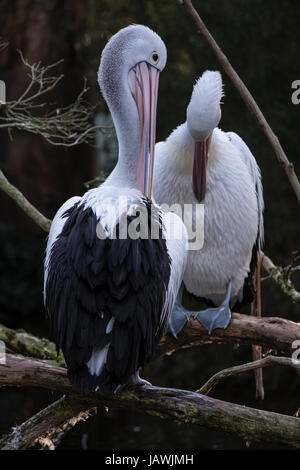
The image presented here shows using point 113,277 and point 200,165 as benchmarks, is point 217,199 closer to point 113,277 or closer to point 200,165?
point 200,165

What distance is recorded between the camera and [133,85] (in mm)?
3102

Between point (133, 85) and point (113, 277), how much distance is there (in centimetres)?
107

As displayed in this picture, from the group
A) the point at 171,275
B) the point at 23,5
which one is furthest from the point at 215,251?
the point at 23,5

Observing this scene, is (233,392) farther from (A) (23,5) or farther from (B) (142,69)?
(A) (23,5)

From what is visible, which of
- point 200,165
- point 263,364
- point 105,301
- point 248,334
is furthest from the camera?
point 200,165

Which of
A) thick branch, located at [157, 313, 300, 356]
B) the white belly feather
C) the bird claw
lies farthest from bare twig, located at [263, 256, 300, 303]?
the bird claw

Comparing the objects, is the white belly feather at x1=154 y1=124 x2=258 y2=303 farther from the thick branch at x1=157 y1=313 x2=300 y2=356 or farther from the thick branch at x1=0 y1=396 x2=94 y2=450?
the thick branch at x1=0 y1=396 x2=94 y2=450

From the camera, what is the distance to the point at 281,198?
6188 mm

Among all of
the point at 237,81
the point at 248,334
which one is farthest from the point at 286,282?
the point at 237,81

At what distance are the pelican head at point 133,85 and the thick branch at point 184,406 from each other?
0.95m

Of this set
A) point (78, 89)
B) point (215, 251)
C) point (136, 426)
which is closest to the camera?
point (215, 251)

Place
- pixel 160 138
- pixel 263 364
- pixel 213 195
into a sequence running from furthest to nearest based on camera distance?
pixel 160 138, pixel 213 195, pixel 263 364

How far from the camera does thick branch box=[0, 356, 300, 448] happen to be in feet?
7.73
